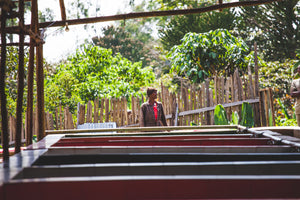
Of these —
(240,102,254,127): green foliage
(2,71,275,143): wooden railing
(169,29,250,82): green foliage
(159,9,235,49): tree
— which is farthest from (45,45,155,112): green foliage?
(159,9,235,49): tree

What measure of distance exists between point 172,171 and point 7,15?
1310mm

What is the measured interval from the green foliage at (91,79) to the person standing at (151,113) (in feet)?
10.9

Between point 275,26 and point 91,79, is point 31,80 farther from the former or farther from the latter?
point 275,26

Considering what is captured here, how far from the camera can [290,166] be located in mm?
1240

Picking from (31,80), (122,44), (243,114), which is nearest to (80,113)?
(243,114)

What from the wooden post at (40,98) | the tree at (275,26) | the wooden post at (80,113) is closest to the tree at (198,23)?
the tree at (275,26)

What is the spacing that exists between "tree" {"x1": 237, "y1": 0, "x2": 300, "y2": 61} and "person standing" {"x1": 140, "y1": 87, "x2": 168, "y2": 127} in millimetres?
10857

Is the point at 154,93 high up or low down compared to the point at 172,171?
up

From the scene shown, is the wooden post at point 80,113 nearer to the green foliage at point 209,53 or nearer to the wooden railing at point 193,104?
the wooden railing at point 193,104

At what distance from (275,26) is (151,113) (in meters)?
11.6

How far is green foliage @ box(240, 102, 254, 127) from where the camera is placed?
21.2 ft

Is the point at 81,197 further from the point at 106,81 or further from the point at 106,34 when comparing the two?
the point at 106,34

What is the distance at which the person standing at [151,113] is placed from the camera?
4711mm

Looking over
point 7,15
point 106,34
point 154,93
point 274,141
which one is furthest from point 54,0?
point 106,34
